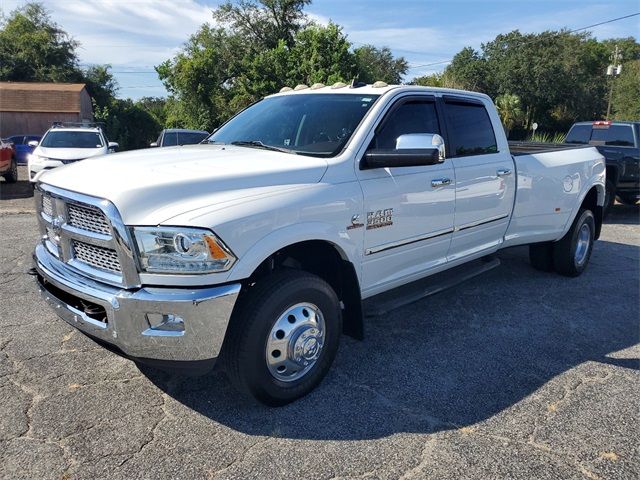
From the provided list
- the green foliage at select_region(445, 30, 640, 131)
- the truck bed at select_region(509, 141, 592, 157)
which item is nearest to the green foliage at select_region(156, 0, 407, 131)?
the green foliage at select_region(445, 30, 640, 131)

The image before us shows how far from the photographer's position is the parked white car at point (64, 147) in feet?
38.5

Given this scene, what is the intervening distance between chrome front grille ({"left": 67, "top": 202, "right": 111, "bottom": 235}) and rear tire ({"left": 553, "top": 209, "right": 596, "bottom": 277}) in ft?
16.5

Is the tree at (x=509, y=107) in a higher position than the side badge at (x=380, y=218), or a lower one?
higher

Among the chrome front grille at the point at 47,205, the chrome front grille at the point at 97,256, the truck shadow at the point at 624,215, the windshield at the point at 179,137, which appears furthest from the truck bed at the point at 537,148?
the windshield at the point at 179,137

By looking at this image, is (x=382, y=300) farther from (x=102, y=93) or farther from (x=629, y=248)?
(x=102, y=93)

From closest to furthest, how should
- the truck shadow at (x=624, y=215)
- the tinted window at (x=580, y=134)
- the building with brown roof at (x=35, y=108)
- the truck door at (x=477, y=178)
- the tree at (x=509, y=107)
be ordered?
1. the truck door at (x=477, y=178)
2. the truck shadow at (x=624, y=215)
3. the tinted window at (x=580, y=134)
4. the building with brown roof at (x=35, y=108)
5. the tree at (x=509, y=107)

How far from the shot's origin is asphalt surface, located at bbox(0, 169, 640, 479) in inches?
106

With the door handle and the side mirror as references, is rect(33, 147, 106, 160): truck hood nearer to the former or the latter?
the door handle

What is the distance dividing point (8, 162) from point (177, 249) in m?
13.5

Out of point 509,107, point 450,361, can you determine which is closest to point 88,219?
point 450,361

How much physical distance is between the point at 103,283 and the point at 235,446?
3.73 feet

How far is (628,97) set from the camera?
4156 cm

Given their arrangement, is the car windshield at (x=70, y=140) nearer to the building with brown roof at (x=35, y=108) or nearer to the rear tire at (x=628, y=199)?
the rear tire at (x=628, y=199)

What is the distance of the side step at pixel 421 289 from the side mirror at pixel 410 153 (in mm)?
1026
